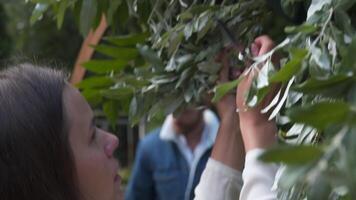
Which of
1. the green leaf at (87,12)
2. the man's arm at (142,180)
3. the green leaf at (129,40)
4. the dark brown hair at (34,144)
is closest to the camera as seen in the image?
the dark brown hair at (34,144)

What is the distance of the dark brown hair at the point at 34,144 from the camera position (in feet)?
3.47

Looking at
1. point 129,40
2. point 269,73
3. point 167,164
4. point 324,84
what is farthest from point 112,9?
point 167,164

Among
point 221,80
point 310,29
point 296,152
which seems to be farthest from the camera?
point 221,80

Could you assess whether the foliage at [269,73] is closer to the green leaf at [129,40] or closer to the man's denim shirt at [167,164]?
the green leaf at [129,40]

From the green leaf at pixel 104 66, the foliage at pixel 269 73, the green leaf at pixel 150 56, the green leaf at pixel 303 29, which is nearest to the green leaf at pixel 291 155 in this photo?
the foliage at pixel 269 73

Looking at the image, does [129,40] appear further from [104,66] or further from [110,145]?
[110,145]

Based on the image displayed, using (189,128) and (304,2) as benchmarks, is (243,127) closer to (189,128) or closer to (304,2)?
(304,2)

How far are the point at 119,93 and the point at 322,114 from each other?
90 cm

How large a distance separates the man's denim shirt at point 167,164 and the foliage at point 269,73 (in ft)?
5.47

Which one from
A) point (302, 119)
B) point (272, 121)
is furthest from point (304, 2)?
point (302, 119)

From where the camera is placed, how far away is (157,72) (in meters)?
1.33

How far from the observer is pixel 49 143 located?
1078mm

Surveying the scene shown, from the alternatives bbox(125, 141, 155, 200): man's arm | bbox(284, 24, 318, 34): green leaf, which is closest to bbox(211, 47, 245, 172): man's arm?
bbox(284, 24, 318, 34): green leaf

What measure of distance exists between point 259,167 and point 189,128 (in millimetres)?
2236
